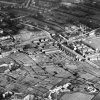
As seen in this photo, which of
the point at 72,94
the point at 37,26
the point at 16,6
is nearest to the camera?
the point at 72,94

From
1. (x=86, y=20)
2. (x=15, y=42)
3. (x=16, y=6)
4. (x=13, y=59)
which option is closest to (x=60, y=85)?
(x=13, y=59)

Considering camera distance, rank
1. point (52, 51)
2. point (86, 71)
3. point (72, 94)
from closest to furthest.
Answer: point (72, 94)
point (86, 71)
point (52, 51)

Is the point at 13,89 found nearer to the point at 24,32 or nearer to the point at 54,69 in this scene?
the point at 54,69

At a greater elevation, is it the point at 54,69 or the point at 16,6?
the point at 16,6

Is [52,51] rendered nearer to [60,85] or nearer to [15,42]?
[15,42]

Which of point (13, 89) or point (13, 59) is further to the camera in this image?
point (13, 59)

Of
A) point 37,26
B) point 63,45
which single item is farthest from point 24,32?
point 63,45
